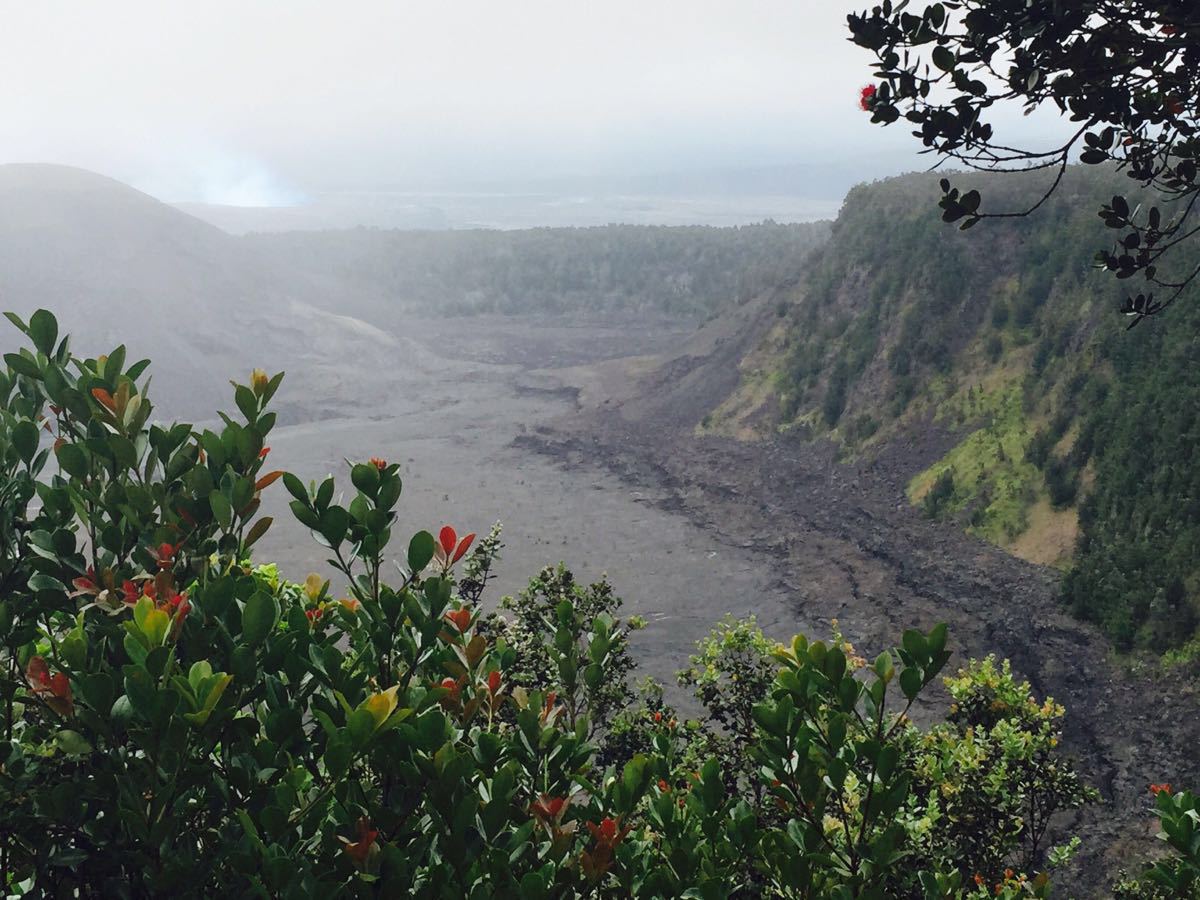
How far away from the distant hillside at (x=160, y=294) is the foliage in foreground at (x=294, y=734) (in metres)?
54.9

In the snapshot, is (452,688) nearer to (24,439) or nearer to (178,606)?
(178,606)

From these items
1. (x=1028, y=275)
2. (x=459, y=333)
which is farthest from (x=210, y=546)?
(x=459, y=333)

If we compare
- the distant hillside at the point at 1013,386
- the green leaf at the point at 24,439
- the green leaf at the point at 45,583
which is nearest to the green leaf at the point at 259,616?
the green leaf at the point at 45,583

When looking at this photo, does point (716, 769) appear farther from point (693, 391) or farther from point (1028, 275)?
point (693, 391)

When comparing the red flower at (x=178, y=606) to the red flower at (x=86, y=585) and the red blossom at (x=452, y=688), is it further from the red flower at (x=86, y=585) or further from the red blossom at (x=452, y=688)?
the red blossom at (x=452, y=688)

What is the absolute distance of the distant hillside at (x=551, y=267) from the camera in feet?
310

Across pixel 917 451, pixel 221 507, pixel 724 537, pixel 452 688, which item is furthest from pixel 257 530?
pixel 917 451

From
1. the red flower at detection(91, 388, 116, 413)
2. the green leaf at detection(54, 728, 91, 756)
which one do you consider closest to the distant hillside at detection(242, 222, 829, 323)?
the red flower at detection(91, 388, 116, 413)

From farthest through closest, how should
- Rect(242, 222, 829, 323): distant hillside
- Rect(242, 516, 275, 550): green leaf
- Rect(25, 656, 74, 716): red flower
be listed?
Rect(242, 222, 829, 323): distant hillside, Rect(242, 516, 275, 550): green leaf, Rect(25, 656, 74, 716): red flower

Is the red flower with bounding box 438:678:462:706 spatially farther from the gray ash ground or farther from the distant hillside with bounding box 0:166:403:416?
the distant hillside with bounding box 0:166:403:416

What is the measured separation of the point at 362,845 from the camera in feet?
9.41

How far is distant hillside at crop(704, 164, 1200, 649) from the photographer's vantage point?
2383 centimetres

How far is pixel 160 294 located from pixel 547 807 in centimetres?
7467

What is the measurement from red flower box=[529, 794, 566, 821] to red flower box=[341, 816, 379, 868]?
25.2 inches
